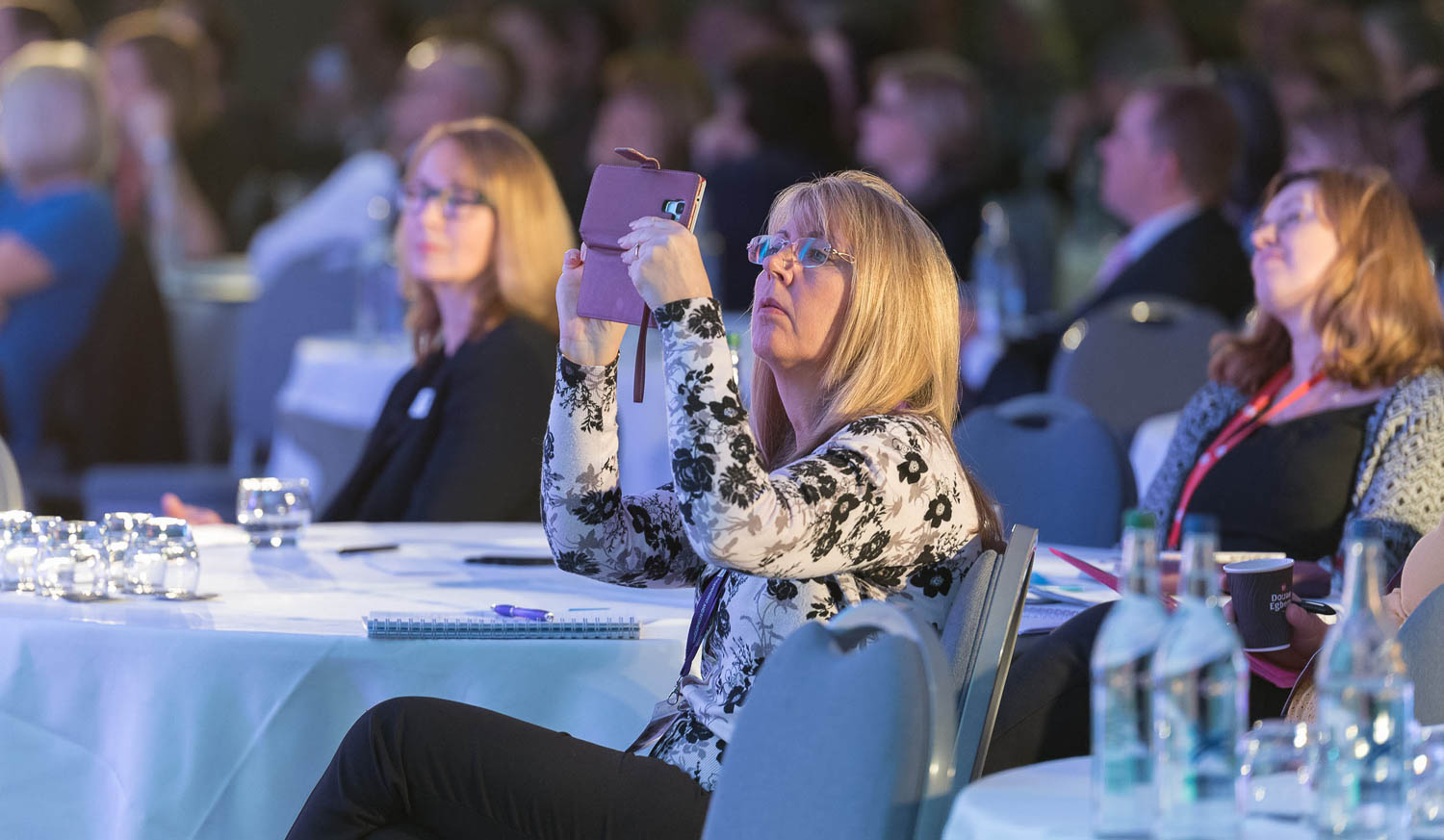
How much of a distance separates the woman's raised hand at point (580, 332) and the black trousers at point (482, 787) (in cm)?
47

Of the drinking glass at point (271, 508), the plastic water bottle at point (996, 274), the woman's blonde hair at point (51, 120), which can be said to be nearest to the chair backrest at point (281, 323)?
the woman's blonde hair at point (51, 120)

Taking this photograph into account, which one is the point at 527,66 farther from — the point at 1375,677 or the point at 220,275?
the point at 1375,677

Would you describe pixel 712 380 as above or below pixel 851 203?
below

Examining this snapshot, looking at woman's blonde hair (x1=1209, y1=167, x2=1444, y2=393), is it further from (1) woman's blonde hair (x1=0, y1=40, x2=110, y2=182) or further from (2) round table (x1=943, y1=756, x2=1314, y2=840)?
(1) woman's blonde hair (x1=0, y1=40, x2=110, y2=182)

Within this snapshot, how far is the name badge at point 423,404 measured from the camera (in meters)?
3.54

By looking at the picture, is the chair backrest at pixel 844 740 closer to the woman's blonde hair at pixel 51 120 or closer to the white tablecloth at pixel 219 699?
the white tablecloth at pixel 219 699

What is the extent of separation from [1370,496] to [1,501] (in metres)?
2.27

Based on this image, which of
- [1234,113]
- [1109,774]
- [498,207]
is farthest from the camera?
[1234,113]

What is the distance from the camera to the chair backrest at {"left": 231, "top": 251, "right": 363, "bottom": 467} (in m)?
6.22

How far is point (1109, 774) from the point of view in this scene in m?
1.44

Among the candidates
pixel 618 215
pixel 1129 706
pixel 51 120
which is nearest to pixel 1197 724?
pixel 1129 706

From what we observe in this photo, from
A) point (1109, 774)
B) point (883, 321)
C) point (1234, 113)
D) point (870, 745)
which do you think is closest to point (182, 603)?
point (883, 321)

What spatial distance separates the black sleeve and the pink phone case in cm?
129

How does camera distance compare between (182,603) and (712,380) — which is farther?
(182,603)
